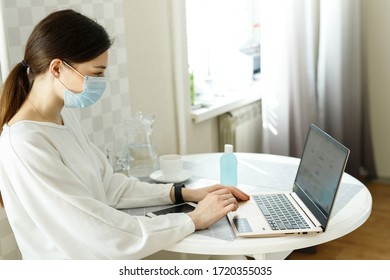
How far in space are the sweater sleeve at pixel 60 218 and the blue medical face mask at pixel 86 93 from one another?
16 centimetres

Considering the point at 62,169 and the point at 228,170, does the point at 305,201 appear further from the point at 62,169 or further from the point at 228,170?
the point at 62,169

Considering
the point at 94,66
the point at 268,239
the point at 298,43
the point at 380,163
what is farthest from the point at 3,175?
the point at 380,163

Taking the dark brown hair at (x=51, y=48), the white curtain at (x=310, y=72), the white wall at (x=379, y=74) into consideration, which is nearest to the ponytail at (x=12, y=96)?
the dark brown hair at (x=51, y=48)

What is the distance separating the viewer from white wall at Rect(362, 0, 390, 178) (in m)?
3.58

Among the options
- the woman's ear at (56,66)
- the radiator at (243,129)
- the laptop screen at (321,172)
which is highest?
the woman's ear at (56,66)

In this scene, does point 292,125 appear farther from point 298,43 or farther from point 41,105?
point 41,105

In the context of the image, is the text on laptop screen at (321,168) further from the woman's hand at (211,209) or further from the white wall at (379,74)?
the white wall at (379,74)

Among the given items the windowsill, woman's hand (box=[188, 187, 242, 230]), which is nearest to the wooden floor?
the windowsill

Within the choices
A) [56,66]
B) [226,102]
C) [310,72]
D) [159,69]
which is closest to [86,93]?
[56,66]

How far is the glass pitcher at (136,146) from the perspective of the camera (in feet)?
6.51

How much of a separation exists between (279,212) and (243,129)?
161cm

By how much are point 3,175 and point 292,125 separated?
2.20 m

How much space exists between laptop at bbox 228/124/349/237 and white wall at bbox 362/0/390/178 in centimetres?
236

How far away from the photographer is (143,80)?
2.24 metres
